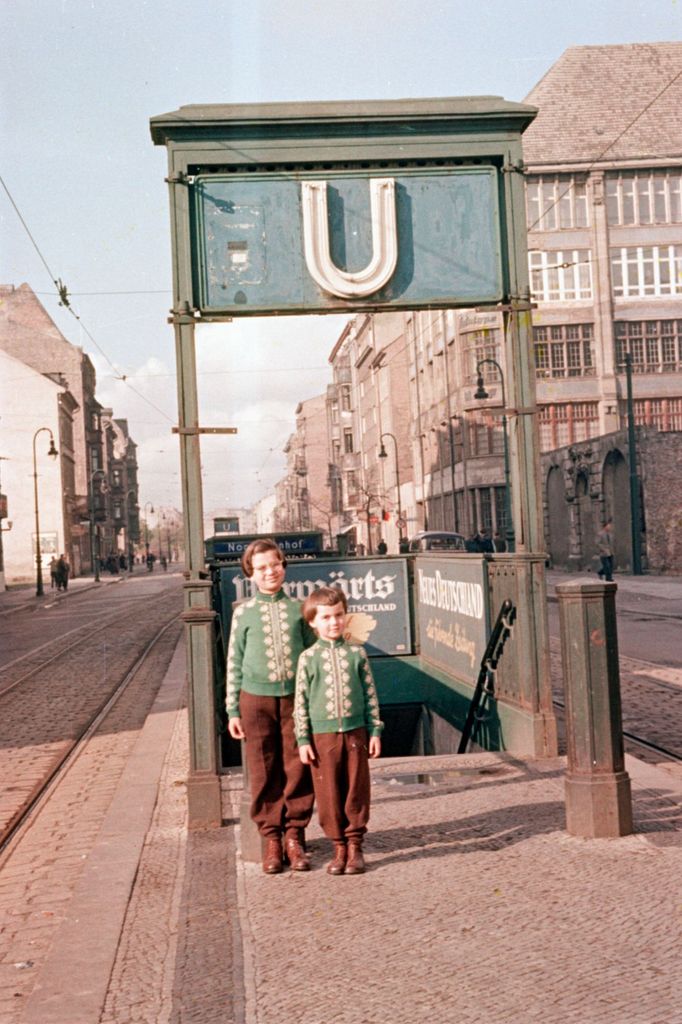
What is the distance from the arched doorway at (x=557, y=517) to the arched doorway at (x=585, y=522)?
1233 millimetres

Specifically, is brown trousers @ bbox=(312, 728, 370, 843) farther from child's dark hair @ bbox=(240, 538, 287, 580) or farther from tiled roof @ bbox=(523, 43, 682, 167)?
tiled roof @ bbox=(523, 43, 682, 167)

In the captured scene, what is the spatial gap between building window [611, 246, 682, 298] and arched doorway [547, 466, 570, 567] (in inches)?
412

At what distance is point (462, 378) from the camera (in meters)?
57.8

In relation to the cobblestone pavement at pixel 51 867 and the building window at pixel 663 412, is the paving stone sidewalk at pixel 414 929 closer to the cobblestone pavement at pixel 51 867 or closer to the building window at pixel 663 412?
the cobblestone pavement at pixel 51 867

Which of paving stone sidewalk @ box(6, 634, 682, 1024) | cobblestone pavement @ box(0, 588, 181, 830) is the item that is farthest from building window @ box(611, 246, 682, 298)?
paving stone sidewalk @ box(6, 634, 682, 1024)

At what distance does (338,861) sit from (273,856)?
1.06 feet

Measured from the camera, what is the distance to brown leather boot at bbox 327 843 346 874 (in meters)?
5.76

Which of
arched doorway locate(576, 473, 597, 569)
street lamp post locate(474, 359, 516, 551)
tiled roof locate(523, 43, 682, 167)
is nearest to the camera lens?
street lamp post locate(474, 359, 516, 551)

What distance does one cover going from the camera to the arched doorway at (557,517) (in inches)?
1984

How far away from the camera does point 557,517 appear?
170 ft

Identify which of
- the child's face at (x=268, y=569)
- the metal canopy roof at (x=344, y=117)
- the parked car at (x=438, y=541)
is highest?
the metal canopy roof at (x=344, y=117)

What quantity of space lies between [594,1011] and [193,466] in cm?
458

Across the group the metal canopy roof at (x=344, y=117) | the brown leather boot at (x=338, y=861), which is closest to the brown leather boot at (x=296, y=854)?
the brown leather boot at (x=338, y=861)

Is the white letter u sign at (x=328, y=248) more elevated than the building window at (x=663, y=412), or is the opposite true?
the building window at (x=663, y=412)
